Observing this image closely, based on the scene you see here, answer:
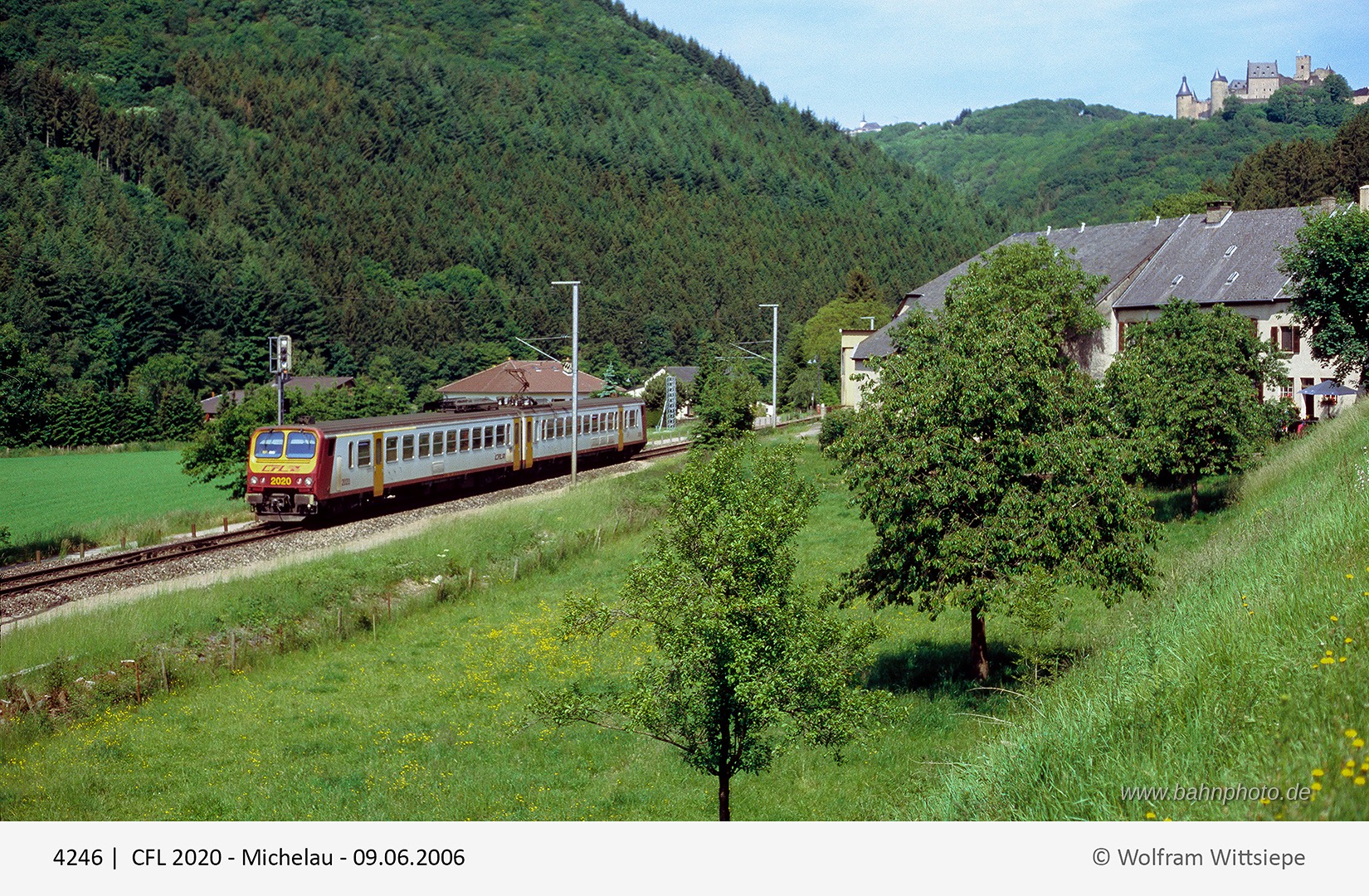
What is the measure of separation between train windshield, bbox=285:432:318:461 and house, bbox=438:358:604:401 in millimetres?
54676

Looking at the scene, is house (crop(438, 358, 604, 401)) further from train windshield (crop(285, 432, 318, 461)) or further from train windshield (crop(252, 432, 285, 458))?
train windshield (crop(285, 432, 318, 461))

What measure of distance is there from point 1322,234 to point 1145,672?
33253 mm

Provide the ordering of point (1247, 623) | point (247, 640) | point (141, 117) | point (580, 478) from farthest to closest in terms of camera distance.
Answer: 1. point (141, 117)
2. point (580, 478)
3. point (247, 640)
4. point (1247, 623)

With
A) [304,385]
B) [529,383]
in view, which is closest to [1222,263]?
[529,383]

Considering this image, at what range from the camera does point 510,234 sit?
538 feet

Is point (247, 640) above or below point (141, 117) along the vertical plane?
below

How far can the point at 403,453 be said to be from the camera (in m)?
33.8

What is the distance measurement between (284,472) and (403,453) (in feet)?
14.0

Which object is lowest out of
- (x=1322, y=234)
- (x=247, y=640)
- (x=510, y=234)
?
(x=247, y=640)

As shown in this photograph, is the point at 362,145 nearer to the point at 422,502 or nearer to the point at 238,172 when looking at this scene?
the point at 238,172

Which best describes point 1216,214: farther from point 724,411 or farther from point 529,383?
point 529,383

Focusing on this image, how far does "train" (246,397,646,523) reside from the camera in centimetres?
3027
